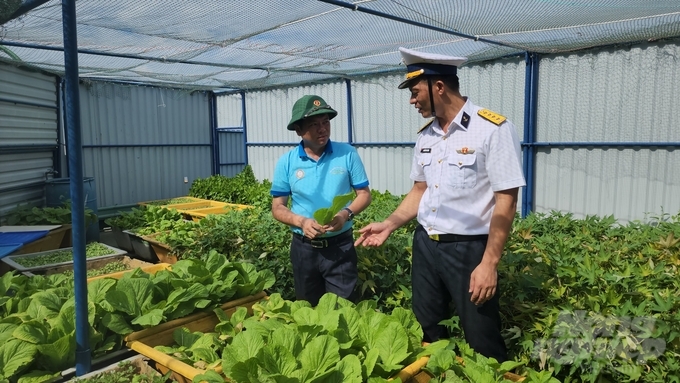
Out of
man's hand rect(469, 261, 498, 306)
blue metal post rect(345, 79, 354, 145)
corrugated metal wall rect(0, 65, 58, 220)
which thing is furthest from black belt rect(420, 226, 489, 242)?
blue metal post rect(345, 79, 354, 145)

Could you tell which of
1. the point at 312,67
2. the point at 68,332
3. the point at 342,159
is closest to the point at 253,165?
the point at 312,67

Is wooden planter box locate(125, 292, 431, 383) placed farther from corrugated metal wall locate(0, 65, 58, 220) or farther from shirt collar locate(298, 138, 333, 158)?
corrugated metal wall locate(0, 65, 58, 220)

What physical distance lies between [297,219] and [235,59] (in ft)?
14.2

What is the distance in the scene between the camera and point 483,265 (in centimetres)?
211

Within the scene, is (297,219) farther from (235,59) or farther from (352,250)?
(235,59)

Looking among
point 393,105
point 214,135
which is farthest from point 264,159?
point 393,105

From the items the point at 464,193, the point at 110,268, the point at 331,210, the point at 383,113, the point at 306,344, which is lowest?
the point at 110,268

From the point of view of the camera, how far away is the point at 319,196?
3062 mm

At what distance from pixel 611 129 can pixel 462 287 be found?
477cm

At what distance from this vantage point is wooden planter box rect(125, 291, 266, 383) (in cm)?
206

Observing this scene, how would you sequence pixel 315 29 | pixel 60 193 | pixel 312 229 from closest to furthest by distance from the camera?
pixel 312 229, pixel 315 29, pixel 60 193

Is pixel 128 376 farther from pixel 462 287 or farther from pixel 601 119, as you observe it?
pixel 601 119

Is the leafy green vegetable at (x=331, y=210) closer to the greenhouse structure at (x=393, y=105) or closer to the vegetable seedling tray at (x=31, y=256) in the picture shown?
the greenhouse structure at (x=393, y=105)

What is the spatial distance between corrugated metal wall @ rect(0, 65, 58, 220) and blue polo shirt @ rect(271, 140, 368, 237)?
521 cm
